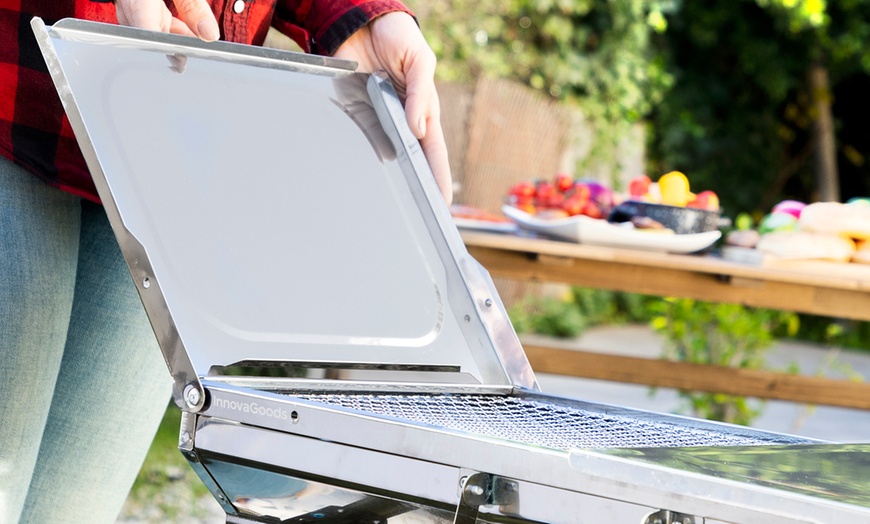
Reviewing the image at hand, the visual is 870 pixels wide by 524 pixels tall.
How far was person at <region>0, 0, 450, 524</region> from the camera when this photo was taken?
3.40 feet

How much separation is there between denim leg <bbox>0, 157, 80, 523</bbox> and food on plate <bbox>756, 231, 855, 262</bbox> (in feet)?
7.63

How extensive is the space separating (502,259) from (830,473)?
2.28 metres

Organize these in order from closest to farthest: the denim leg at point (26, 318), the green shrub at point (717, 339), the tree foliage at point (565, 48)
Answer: the denim leg at point (26, 318) → the green shrub at point (717, 339) → the tree foliage at point (565, 48)

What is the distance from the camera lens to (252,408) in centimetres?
82

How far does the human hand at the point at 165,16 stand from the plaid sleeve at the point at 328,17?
283mm

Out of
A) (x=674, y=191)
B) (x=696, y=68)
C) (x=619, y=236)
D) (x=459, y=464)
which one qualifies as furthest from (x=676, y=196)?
(x=696, y=68)

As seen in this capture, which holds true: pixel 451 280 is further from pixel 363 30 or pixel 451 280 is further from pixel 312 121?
pixel 363 30

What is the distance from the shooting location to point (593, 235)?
9.45 ft

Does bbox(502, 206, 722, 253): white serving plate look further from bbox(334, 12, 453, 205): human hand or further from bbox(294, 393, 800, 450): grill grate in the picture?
bbox(294, 393, 800, 450): grill grate

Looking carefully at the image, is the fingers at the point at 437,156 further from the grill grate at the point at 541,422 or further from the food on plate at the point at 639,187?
the food on plate at the point at 639,187

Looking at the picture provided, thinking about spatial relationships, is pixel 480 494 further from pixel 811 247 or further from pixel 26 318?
pixel 811 247

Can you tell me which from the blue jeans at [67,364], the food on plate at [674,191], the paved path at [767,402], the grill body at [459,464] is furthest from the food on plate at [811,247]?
the blue jeans at [67,364]

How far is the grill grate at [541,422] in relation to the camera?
0.88 m

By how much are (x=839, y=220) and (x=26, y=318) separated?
2473mm
